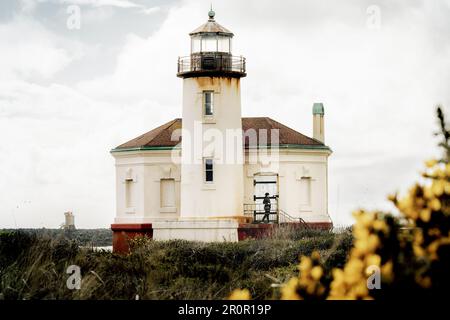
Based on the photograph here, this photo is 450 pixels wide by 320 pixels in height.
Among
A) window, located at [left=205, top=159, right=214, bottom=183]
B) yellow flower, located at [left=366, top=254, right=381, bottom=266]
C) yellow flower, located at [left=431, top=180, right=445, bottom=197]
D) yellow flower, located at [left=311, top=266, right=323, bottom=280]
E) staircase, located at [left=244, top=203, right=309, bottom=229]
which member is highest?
window, located at [left=205, top=159, right=214, bottom=183]

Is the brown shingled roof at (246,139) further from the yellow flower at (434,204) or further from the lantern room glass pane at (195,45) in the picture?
the yellow flower at (434,204)

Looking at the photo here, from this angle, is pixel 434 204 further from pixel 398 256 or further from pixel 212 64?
pixel 212 64

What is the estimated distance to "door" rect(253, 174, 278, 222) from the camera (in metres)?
33.6

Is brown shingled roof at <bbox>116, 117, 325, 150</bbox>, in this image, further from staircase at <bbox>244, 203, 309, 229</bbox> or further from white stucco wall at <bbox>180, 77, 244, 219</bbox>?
staircase at <bbox>244, 203, 309, 229</bbox>

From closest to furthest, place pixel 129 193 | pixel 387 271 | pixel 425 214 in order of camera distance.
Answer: pixel 387 271
pixel 425 214
pixel 129 193

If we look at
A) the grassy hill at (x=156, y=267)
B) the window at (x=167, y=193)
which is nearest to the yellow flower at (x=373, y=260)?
the grassy hill at (x=156, y=267)

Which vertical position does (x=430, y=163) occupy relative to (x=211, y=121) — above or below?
below

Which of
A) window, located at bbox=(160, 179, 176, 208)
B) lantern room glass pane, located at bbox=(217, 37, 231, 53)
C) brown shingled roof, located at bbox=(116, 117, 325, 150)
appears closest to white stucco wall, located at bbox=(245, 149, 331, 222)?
brown shingled roof, located at bbox=(116, 117, 325, 150)

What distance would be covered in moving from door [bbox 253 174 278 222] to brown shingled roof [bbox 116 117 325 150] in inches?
51.0

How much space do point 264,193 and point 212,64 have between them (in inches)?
208

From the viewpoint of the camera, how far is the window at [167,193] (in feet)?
112

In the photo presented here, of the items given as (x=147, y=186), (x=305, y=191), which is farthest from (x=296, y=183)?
(x=147, y=186)

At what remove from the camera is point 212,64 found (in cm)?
3209
